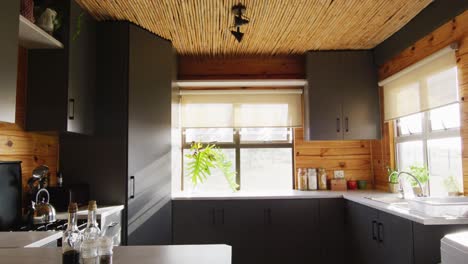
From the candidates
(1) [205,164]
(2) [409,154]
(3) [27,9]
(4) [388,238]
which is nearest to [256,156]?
(1) [205,164]

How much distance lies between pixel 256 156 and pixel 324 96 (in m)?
1.10

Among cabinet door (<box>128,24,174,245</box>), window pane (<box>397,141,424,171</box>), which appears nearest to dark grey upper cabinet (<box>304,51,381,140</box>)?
window pane (<box>397,141,424,171</box>)

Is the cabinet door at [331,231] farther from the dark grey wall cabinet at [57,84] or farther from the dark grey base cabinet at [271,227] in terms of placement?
the dark grey wall cabinet at [57,84]

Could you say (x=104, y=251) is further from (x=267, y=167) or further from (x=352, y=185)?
(x=352, y=185)

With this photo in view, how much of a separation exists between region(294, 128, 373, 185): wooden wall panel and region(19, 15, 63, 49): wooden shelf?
9.09 ft

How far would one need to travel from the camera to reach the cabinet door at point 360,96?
366cm

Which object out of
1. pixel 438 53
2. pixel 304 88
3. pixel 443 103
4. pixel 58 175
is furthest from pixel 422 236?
pixel 58 175

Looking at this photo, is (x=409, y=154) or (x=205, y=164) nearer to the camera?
(x=409, y=154)

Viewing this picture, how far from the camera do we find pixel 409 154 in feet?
11.0

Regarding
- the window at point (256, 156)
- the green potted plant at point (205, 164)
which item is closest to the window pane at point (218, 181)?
the window at point (256, 156)

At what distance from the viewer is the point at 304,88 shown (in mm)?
3941

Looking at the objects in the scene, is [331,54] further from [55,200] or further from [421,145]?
[55,200]

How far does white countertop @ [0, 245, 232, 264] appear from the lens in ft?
3.95

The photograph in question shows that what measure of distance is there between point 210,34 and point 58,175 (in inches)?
73.2
